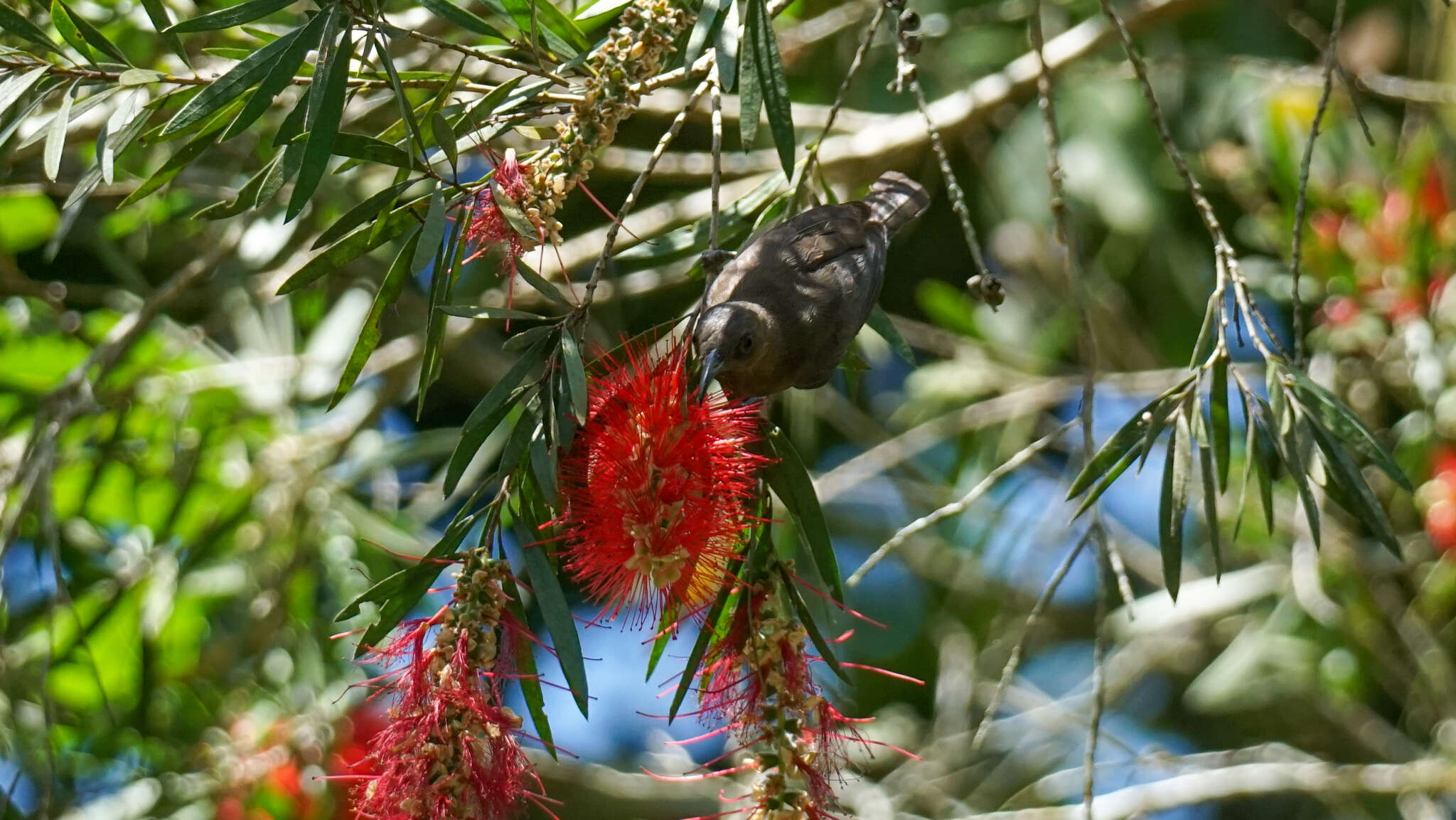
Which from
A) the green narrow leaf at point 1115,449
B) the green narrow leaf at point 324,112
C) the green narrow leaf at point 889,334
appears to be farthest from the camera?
the green narrow leaf at point 889,334

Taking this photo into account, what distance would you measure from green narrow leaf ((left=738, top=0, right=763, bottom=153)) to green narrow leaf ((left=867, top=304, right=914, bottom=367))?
591 millimetres

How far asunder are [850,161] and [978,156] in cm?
211

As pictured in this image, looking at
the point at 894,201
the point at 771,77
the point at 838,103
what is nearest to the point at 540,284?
the point at 771,77

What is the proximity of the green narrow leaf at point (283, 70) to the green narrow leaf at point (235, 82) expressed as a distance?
0.02 meters

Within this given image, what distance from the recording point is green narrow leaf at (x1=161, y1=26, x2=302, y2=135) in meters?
1.87

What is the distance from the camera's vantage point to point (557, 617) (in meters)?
1.90

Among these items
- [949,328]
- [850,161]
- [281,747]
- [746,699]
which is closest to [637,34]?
[746,699]

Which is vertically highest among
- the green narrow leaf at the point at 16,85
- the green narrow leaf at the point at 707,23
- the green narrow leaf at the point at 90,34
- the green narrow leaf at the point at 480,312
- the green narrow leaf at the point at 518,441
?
the green narrow leaf at the point at 90,34

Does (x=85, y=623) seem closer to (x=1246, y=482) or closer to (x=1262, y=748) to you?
(x=1246, y=482)

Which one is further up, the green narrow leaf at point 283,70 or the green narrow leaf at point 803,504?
the green narrow leaf at point 283,70

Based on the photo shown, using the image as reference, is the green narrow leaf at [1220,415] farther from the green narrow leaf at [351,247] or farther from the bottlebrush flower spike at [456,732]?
the green narrow leaf at [351,247]

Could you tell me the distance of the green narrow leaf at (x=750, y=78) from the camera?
2074mm

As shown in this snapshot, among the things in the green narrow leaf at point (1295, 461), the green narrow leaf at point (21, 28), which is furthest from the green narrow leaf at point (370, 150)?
Result: the green narrow leaf at point (1295, 461)

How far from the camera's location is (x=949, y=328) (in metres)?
5.55
